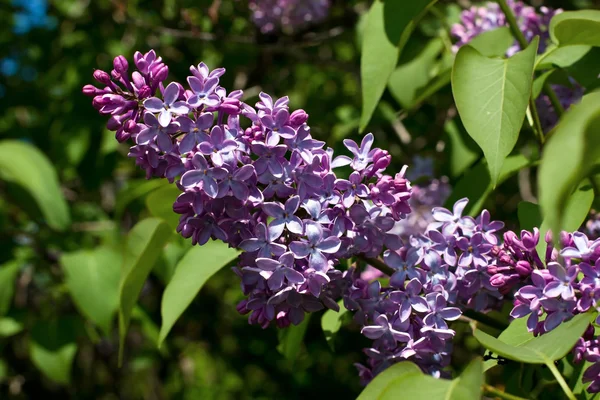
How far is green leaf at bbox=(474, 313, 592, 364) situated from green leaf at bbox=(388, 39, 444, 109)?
1.21 m

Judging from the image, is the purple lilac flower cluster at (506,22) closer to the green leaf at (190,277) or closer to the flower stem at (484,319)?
the flower stem at (484,319)

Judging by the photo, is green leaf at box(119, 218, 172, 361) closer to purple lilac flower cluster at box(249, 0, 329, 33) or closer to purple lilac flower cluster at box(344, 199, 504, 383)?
purple lilac flower cluster at box(344, 199, 504, 383)

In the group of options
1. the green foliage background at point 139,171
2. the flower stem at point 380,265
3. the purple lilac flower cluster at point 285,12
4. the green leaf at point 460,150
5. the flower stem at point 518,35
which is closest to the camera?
the flower stem at point 380,265

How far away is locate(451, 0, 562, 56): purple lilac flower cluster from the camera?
1983mm

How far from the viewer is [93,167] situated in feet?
11.1

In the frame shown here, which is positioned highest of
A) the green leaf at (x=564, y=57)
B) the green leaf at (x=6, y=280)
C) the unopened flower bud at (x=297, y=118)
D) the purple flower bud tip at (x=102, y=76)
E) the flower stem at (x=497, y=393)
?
the purple flower bud tip at (x=102, y=76)

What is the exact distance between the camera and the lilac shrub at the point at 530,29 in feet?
6.28

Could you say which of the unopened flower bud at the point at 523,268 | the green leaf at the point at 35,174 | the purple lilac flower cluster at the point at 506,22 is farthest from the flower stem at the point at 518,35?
the green leaf at the point at 35,174

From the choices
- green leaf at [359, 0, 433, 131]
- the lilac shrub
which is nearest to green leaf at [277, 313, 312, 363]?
green leaf at [359, 0, 433, 131]

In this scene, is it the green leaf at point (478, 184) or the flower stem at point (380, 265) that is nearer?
the flower stem at point (380, 265)

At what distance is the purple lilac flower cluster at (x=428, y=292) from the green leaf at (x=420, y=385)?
156 mm

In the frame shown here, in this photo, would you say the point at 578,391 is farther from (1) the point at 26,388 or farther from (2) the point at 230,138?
(1) the point at 26,388

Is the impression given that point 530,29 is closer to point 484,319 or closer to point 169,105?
point 484,319

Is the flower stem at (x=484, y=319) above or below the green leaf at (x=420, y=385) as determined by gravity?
below
